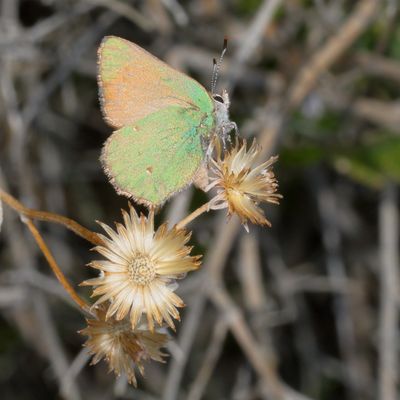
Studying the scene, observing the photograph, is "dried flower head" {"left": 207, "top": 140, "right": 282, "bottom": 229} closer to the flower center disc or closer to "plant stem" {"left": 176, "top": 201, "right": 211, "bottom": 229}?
"plant stem" {"left": 176, "top": 201, "right": 211, "bottom": 229}

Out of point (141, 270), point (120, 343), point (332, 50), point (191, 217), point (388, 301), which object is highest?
point (332, 50)

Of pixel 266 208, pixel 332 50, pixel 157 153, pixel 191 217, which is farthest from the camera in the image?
pixel 266 208

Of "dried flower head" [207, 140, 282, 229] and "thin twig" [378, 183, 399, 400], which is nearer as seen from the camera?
"dried flower head" [207, 140, 282, 229]

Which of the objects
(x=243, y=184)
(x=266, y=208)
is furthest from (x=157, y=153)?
(x=266, y=208)

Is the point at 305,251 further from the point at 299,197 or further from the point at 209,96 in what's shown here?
the point at 209,96

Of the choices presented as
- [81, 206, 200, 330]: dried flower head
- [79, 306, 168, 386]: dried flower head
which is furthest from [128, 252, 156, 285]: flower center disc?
[79, 306, 168, 386]: dried flower head

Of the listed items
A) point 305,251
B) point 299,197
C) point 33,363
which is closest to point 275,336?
point 305,251

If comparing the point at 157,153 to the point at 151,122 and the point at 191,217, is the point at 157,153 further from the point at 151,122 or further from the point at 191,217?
the point at 191,217

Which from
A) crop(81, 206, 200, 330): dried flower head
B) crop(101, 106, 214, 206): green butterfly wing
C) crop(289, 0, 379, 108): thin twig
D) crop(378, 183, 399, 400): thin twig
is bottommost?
crop(81, 206, 200, 330): dried flower head
